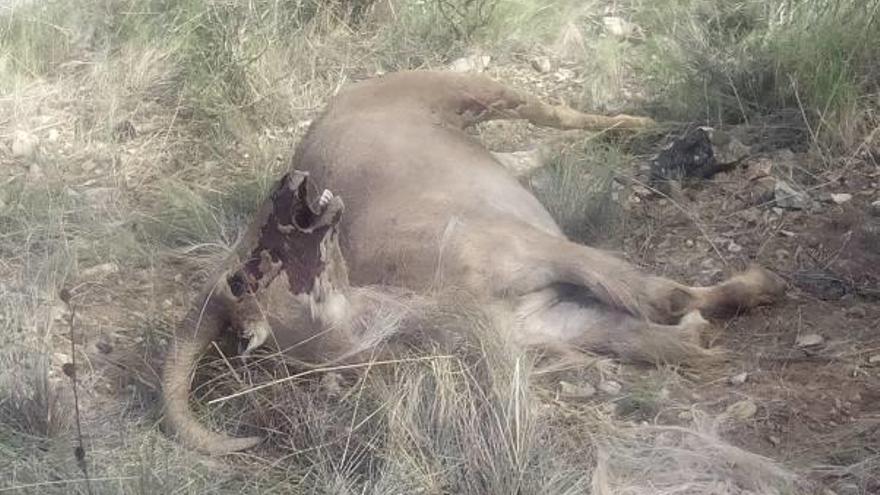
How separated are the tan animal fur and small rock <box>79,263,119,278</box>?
0.77 m

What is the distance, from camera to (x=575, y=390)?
12.6 feet

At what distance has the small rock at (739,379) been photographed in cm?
380

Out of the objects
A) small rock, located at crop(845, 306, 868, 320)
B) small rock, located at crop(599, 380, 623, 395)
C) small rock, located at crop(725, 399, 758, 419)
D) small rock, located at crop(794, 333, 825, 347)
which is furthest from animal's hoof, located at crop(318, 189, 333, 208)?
small rock, located at crop(845, 306, 868, 320)

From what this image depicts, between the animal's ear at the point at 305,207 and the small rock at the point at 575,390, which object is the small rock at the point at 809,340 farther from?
the animal's ear at the point at 305,207

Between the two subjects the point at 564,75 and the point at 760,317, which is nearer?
the point at 760,317

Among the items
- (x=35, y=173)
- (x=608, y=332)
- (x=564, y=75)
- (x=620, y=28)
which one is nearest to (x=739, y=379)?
(x=608, y=332)

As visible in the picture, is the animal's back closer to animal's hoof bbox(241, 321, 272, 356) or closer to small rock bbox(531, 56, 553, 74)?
animal's hoof bbox(241, 321, 272, 356)

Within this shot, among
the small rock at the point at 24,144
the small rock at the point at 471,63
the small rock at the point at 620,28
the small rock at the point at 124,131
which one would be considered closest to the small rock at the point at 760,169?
the small rock at the point at 620,28

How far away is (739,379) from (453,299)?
2.75 ft

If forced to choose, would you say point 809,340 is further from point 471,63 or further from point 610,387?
point 471,63

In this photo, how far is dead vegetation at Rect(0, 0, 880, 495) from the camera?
339cm

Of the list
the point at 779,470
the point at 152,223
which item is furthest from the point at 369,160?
the point at 779,470

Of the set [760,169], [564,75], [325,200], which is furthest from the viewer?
[564,75]

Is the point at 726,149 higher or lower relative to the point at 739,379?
lower
